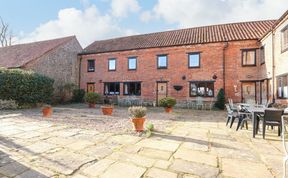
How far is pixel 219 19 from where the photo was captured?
63.6 ft

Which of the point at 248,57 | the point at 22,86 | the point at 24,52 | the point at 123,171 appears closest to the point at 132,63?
the point at 22,86

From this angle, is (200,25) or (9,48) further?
(9,48)

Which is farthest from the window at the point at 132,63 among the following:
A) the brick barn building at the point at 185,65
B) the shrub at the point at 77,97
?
the shrub at the point at 77,97

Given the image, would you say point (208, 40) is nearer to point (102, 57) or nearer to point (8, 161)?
point (102, 57)

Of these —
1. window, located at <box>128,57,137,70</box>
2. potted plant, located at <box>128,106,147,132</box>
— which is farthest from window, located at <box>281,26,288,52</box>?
window, located at <box>128,57,137,70</box>

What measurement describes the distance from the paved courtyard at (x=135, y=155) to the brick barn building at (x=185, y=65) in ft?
31.4

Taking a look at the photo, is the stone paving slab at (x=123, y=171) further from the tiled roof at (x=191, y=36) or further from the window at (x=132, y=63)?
the window at (x=132, y=63)

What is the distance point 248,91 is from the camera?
49.3 ft

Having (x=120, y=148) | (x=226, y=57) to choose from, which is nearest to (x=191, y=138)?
(x=120, y=148)

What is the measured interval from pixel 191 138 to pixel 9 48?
83.4 feet

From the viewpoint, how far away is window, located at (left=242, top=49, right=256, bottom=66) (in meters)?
14.9

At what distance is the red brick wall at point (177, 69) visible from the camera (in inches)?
601

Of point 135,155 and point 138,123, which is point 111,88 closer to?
point 138,123

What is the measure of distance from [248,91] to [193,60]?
483 centimetres
